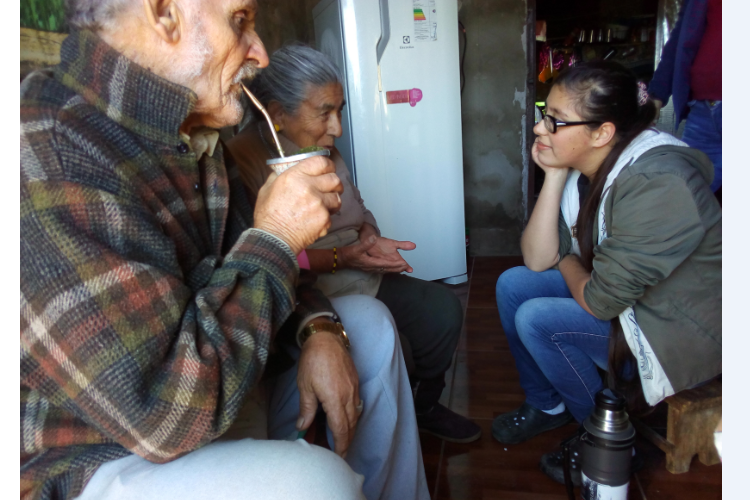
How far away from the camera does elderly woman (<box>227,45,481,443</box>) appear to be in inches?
57.3

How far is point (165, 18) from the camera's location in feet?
2.37

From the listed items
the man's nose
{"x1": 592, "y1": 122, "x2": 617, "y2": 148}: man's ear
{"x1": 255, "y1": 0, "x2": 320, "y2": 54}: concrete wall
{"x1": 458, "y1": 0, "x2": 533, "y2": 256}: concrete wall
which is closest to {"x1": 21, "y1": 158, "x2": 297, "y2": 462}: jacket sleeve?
the man's nose

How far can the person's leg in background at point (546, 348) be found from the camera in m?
1.38

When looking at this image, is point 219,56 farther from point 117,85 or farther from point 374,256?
point 374,256

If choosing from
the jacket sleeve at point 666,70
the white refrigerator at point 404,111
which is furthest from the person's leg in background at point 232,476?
the white refrigerator at point 404,111

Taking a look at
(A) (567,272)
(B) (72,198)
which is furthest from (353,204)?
(B) (72,198)

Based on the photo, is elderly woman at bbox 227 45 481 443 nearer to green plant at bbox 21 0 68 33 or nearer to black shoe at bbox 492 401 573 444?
black shoe at bbox 492 401 573 444

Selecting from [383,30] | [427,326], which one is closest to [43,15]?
[427,326]

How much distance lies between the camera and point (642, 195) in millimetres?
1159

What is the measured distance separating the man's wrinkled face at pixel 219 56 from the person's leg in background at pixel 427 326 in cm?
81

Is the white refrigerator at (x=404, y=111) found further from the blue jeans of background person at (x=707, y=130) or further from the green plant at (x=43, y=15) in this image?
the green plant at (x=43, y=15)

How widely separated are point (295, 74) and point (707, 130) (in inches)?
58.9
